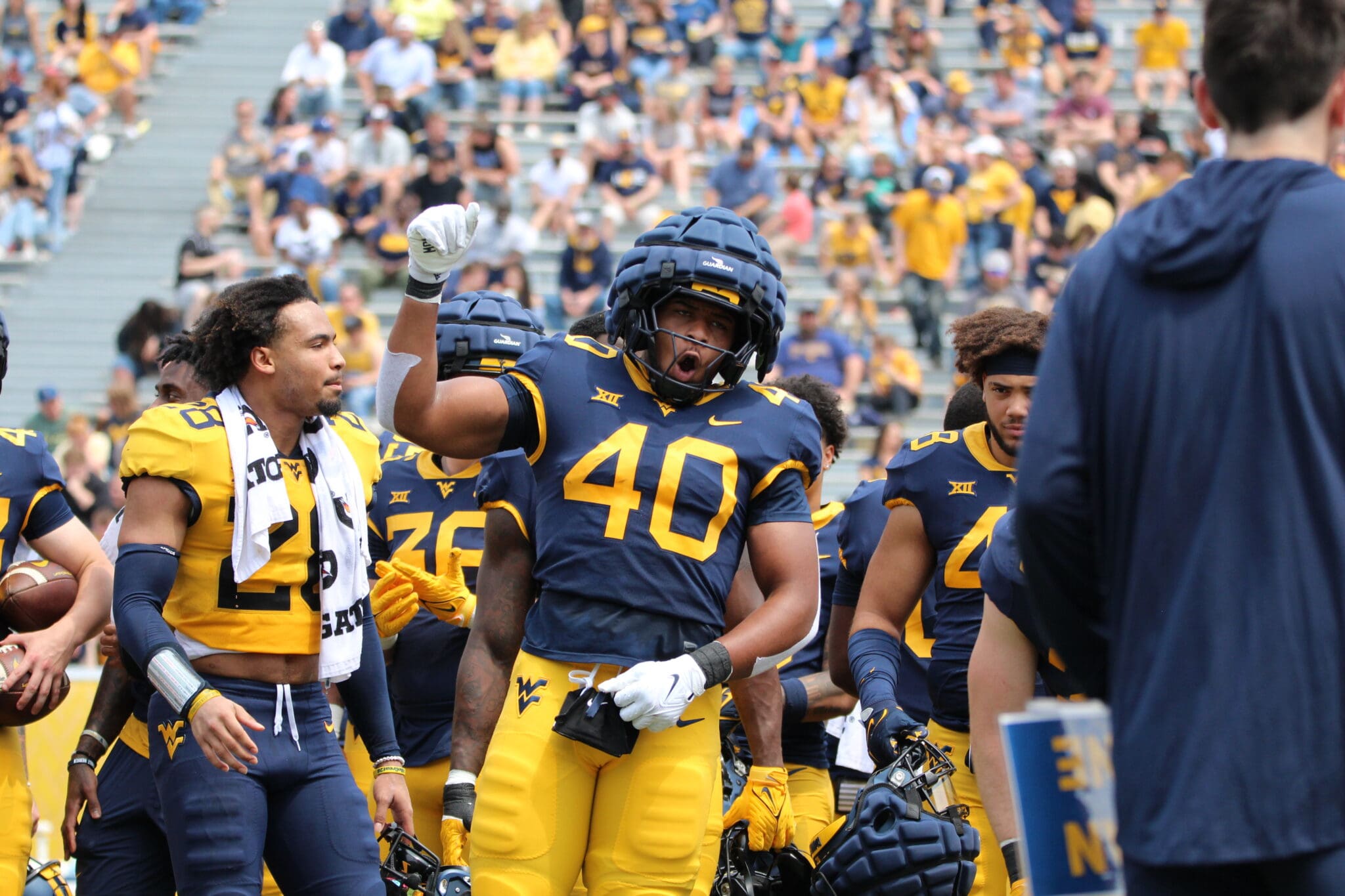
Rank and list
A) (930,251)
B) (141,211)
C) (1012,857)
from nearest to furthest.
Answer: (1012,857), (930,251), (141,211)

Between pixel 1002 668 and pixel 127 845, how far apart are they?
2.65 m

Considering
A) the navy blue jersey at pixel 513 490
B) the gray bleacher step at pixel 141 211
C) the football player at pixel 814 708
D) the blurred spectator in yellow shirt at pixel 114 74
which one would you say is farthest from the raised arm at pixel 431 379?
the blurred spectator in yellow shirt at pixel 114 74

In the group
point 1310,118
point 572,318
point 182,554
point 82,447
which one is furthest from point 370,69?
point 1310,118

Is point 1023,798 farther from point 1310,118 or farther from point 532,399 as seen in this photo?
point 532,399

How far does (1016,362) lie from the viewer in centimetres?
488

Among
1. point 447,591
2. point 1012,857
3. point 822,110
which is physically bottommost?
point 1012,857

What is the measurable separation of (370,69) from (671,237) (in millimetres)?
14734

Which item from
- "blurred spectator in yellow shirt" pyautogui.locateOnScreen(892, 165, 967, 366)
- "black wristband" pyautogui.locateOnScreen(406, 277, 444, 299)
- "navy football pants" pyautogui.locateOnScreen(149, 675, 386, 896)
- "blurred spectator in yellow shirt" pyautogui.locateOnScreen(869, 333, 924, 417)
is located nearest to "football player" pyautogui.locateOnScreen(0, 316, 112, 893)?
"navy football pants" pyautogui.locateOnScreen(149, 675, 386, 896)

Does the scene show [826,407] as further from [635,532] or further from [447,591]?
[635,532]

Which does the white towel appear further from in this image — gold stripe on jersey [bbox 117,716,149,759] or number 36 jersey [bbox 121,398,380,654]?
gold stripe on jersey [bbox 117,716,149,759]

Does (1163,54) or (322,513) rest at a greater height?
(1163,54)

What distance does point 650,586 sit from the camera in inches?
159

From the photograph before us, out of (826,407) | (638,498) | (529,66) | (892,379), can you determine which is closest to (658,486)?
(638,498)

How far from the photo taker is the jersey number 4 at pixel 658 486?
4051 mm
